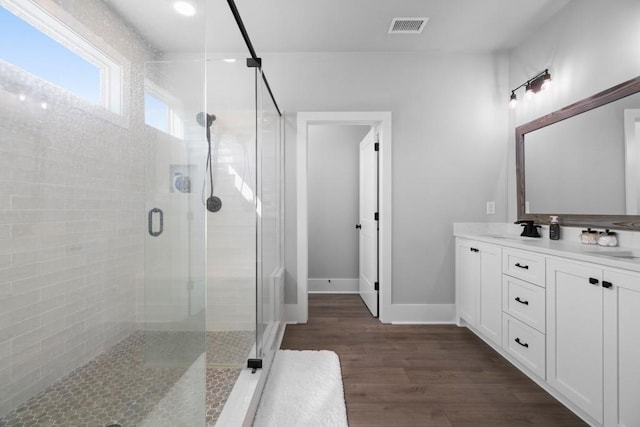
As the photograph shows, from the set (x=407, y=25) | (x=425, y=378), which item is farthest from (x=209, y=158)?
(x=407, y=25)

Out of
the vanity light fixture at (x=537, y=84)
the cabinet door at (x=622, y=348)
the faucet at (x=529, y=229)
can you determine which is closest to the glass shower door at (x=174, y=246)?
the cabinet door at (x=622, y=348)

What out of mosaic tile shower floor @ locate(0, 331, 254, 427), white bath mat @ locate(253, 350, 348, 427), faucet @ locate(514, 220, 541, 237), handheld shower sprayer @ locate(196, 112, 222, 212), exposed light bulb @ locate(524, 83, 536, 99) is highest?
exposed light bulb @ locate(524, 83, 536, 99)

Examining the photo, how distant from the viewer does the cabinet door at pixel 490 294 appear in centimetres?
220

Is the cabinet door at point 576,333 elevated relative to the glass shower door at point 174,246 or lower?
lower

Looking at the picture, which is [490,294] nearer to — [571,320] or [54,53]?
[571,320]

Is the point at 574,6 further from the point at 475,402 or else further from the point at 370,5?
the point at 475,402

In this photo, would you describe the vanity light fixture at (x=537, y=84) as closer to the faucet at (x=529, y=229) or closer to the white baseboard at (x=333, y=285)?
the faucet at (x=529, y=229)

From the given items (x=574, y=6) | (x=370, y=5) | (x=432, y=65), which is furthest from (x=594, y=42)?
(x=370, y=5)

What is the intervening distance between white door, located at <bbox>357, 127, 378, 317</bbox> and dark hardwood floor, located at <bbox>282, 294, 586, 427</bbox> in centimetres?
40

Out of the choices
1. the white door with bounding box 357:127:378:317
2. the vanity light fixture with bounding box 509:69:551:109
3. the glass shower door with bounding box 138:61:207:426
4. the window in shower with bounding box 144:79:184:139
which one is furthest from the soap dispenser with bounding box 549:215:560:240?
the window in shower with bounding box 144:79:184:139

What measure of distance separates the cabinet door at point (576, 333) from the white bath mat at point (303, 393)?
3.87ft

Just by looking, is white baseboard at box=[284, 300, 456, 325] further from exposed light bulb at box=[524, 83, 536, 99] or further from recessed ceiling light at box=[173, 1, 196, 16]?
recessed ceiling light at box=[173, 1, 196, 16]

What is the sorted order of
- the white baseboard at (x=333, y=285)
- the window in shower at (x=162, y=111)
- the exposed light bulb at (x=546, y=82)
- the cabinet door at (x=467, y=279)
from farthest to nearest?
the white baseboard at (x=333, y=285)
the cabinet door at (x=467, y=279)
the exposed light bulb at (x=546, y=82)
the window in shower at (x=162, y=111)

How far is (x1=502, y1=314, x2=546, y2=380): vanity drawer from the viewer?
5.86 feet
